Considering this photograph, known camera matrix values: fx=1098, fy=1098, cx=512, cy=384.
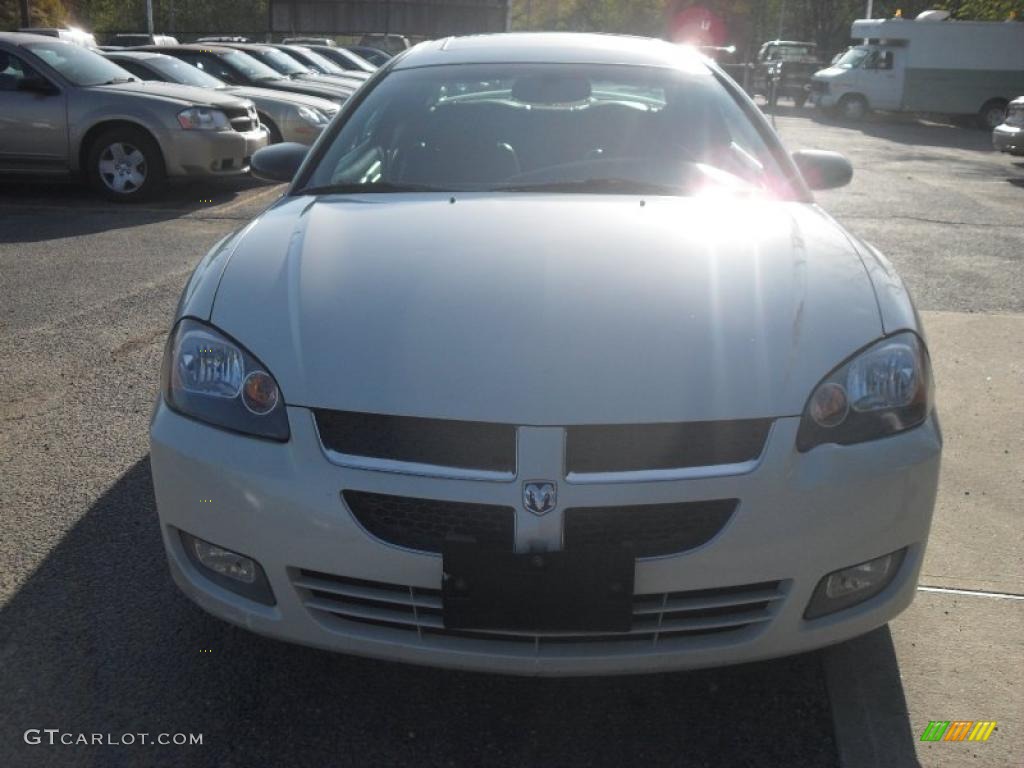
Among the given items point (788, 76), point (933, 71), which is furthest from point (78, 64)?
point (788, 76)

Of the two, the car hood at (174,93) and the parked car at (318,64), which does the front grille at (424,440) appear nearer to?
the car hood at (174,93)

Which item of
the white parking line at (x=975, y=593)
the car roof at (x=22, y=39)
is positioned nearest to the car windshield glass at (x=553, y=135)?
the white parking line at (x=975, y=593)

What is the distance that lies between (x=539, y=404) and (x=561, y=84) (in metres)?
1.94

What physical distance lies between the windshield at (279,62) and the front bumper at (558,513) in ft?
51.0

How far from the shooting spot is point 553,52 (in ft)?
13.3

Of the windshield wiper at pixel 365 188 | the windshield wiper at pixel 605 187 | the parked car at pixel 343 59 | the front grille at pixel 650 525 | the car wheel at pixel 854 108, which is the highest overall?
the windshield wiper at pixel 605 187

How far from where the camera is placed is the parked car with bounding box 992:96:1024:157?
14914mm

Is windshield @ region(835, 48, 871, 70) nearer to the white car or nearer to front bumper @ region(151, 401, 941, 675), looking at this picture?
the white car

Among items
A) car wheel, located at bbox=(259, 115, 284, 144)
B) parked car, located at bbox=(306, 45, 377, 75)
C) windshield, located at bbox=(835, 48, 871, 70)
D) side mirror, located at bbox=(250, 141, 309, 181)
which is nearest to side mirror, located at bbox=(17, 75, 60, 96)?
car wheel, located at bbox=(259, 115, 284, 144)

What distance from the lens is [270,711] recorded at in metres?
2.48

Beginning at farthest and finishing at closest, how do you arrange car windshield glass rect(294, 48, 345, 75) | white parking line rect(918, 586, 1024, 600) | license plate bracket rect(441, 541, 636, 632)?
car windshield glass rect(294, 48, 345, 75) < white parking line rect(918, 586, 1024, 600) < license plate bracket rect(441, 541, 636, 632)

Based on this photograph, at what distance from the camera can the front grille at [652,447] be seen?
7.22ft

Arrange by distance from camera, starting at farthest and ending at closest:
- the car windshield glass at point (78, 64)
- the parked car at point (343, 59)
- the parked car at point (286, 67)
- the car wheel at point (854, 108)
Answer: the car wheel at point (854, 108) → the parked car at point (343, 59) → the parked car at point (286, 67) → the car windshield glass at point (78, 64)

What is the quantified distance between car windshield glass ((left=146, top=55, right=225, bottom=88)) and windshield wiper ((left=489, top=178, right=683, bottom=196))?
10596 millimetres
